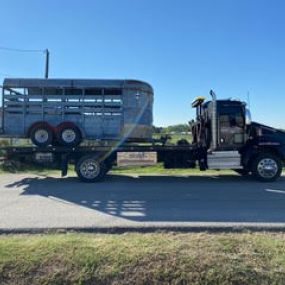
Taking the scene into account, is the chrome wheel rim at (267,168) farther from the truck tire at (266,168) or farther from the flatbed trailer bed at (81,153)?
the flatbed trailer bed at (81,153)

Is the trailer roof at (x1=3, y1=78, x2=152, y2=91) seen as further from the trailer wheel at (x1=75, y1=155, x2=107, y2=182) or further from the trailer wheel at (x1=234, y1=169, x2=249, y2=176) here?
the trailer wheel at (x1=234, y1=169, x2=249, y2=176)

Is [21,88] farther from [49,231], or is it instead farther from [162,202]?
[49,231]

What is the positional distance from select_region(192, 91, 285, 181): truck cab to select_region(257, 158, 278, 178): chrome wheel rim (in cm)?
3

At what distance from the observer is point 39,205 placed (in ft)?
29.7

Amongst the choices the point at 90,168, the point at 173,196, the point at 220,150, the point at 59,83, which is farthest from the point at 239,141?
the point at 59,83

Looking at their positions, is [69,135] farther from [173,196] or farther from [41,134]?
[173,196]

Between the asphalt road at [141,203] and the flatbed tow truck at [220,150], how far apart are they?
1.48ft

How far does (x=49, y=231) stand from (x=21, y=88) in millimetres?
7795

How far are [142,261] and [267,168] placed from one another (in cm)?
890

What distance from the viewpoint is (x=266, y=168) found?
1306 centimetres

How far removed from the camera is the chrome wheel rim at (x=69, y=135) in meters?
13.5

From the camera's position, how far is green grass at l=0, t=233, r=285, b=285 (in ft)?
15.6

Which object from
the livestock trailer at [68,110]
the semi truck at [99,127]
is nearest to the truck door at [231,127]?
the semi truck at [99,127]

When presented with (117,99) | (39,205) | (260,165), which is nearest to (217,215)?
(39,205)
